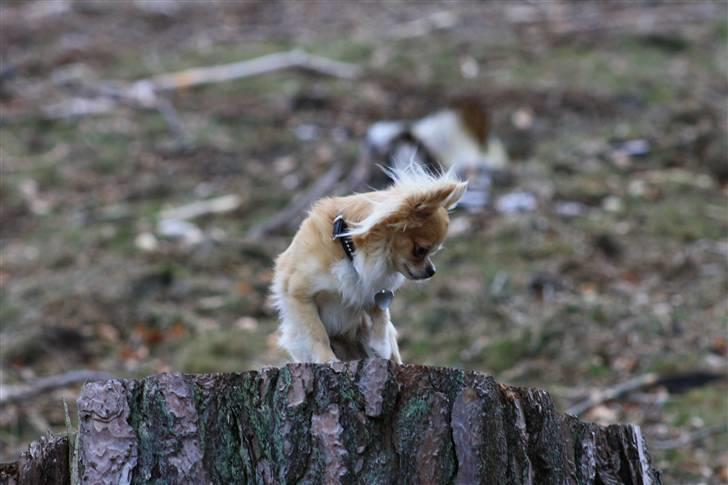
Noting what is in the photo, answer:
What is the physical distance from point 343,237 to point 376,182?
6.04m

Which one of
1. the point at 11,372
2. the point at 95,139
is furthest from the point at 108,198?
the point at 11,372

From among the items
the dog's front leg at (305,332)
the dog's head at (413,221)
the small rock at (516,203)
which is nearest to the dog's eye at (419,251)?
the dog's head at (413,221)

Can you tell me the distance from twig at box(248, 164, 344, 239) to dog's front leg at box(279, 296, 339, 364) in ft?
18.2

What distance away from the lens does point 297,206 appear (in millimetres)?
10680

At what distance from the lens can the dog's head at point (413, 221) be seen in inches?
177

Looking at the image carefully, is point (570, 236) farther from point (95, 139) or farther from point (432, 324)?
point (95, 139)

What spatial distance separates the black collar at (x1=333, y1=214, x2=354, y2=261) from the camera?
4578 millimetres

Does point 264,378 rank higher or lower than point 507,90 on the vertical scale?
higher

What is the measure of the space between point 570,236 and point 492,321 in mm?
1773

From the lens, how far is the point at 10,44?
54.4 feet

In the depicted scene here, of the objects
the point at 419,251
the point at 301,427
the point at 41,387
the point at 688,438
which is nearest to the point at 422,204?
the point at 419,251

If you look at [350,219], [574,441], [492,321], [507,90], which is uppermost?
[350,219]

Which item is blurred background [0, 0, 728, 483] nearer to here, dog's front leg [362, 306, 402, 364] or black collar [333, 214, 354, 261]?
dog's front leg [362, 306, 402, 364]

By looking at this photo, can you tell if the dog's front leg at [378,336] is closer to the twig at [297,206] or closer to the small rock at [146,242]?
the twig at [297,206]
